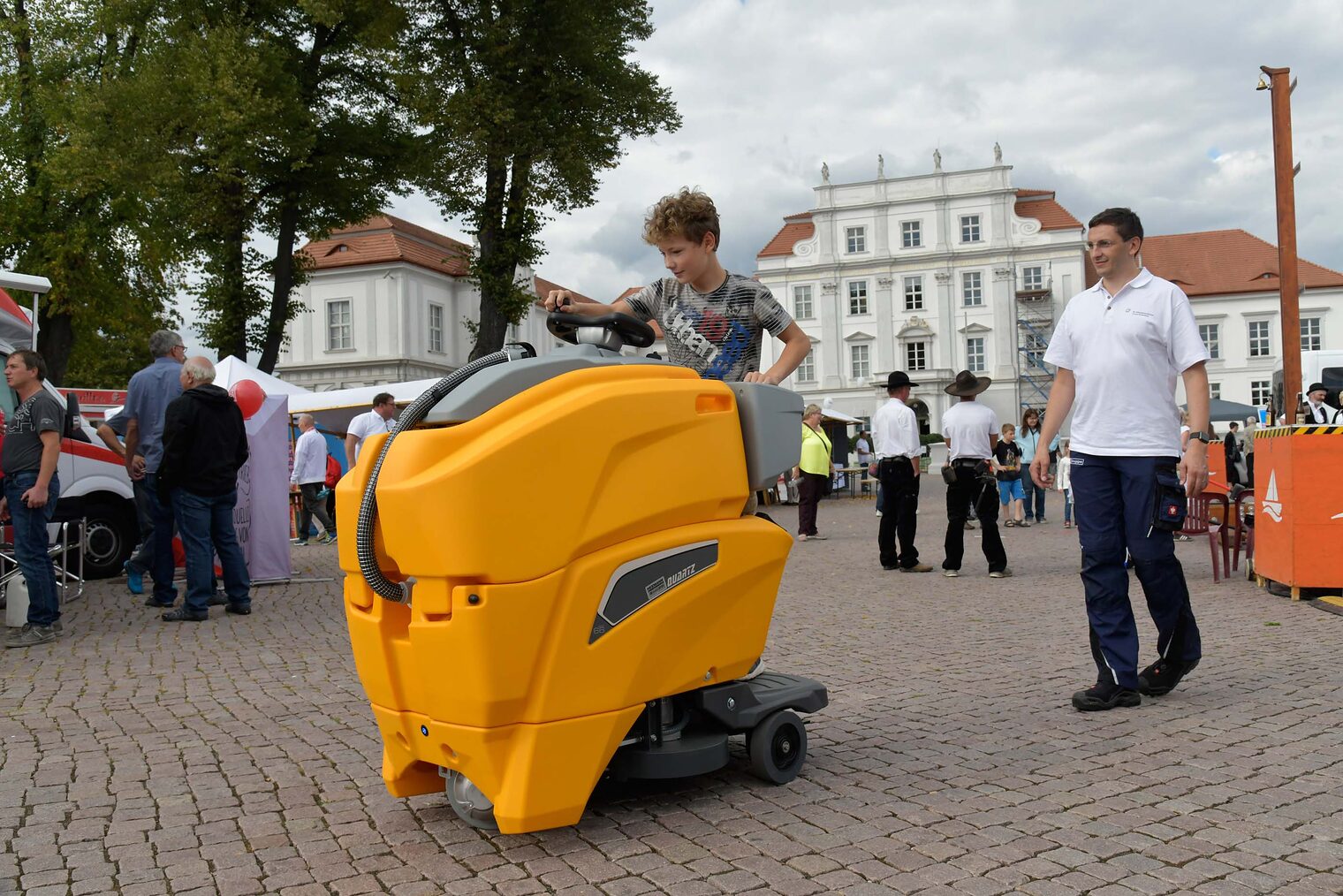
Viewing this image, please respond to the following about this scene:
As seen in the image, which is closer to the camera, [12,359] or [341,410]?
[12,359]

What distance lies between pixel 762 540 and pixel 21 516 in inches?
231

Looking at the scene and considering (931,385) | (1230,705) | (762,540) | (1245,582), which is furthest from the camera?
(931,385)

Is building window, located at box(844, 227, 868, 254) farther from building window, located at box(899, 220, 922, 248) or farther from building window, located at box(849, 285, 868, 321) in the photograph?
building window, located at box(899, 220, 922, 248)

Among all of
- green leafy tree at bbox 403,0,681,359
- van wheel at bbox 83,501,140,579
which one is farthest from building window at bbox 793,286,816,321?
van wheel at bbox 83,501,140,579

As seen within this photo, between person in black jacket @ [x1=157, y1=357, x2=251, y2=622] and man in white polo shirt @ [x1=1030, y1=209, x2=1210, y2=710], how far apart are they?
624 centimetres

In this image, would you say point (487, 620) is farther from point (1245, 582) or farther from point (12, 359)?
point (1245, 582)

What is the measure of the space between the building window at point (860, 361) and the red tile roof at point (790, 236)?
293 inches

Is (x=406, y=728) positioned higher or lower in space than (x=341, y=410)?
lower

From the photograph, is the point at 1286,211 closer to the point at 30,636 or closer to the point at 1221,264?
the point at 30,636

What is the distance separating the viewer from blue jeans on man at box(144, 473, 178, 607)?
370 inches

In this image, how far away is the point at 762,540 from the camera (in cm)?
366

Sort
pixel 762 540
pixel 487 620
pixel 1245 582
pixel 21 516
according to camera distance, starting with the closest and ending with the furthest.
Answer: pixel 487 620 → pixel 762 540 → pixel 21 516 → pixel 1245 582

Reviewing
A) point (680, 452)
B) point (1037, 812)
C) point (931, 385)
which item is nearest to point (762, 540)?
point (680, 452)

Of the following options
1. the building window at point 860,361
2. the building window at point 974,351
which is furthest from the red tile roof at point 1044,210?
the building window at point 860,361
